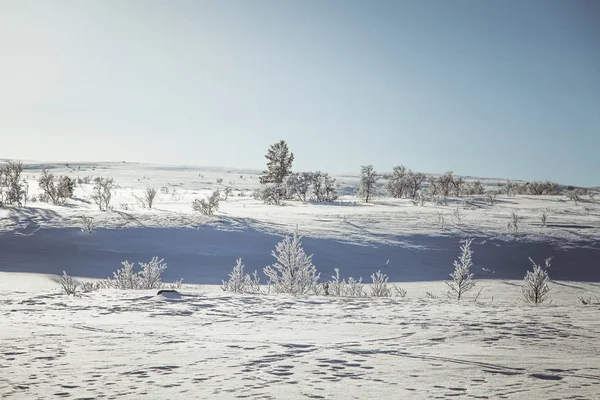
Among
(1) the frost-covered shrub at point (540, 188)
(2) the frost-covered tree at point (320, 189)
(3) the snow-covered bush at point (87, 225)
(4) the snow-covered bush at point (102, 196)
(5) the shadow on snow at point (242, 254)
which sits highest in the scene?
(1) the frost-covered shrub at point (540, 188)

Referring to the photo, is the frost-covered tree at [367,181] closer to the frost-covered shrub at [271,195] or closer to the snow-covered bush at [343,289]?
the frost-covered shrub at [271,195]

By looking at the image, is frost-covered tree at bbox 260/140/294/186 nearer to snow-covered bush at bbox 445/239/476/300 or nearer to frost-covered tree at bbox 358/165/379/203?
frost-covered tree at bbox 358/165/379/203

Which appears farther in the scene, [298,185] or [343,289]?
[298,185]

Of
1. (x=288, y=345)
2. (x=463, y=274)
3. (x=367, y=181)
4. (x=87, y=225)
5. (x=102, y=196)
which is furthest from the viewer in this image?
(x=367, y=181)

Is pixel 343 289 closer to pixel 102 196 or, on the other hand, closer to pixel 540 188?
pixel 102 196

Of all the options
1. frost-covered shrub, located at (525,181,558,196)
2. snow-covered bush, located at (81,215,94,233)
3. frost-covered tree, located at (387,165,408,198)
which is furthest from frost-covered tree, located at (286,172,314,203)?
frost-covered shrub, located at (525,181,558,196)

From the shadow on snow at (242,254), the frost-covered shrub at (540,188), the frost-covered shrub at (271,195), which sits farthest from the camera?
the frost-covered shrub at (540,188)

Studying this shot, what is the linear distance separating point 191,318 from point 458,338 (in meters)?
2.62

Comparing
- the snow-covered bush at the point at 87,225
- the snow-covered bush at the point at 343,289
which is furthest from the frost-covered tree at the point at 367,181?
the snow-covered bush at the point at 343,289

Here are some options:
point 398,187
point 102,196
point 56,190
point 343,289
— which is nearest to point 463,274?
point 343,289

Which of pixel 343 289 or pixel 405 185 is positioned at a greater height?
pixel 405 185

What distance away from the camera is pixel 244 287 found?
8.38 meters

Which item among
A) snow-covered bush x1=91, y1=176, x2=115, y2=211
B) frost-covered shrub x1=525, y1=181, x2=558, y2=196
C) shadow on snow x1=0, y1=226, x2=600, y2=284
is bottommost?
shadow on snow x1=0, y1=226, x2=600, y2=284

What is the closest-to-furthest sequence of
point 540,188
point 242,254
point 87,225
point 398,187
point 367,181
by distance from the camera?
point 242,254
point 87,225
point 367,181
point 398,187
point 540,188
